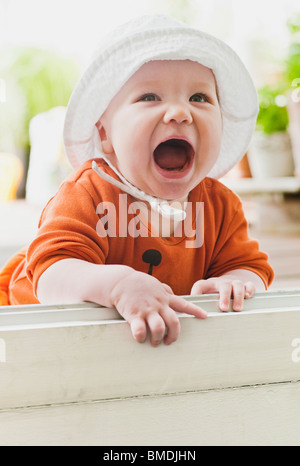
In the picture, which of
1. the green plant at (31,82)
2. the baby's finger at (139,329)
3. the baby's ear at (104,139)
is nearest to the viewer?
the baby's finger at (139,329)

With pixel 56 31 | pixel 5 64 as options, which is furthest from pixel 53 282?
pixel 5 64

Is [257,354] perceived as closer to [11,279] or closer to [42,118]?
[11,279]

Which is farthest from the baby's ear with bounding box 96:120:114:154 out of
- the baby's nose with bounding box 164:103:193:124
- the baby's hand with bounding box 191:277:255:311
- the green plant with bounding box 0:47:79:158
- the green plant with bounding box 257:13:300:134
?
the green plant with bounding box 0:47:79:158

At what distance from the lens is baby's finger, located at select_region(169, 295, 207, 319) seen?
533 mm

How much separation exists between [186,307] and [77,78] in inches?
17.0

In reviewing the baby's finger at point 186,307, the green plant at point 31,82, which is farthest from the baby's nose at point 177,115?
the green plant at point 31,82

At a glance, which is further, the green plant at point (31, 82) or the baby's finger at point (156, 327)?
the green plant at point (31, 82)

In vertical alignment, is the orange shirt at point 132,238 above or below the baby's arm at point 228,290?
above

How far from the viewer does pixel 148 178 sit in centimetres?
67

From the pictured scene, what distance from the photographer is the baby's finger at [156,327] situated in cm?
50

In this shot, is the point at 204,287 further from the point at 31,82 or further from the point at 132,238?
the point at 31,82

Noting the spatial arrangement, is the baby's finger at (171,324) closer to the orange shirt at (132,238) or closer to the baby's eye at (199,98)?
the orange shirt at (132,238)

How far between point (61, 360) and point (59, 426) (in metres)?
0.06

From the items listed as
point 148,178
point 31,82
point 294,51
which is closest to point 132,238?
point 148,178
